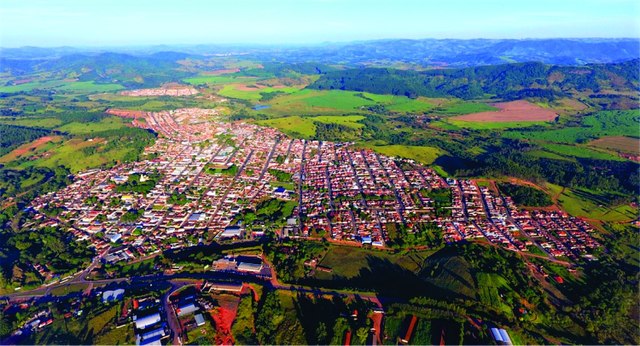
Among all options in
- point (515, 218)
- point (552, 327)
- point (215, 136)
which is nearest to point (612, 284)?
point (552, 327)

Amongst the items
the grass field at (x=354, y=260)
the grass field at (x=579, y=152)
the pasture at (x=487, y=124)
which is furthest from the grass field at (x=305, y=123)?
the grass field at (x=354, y=260)

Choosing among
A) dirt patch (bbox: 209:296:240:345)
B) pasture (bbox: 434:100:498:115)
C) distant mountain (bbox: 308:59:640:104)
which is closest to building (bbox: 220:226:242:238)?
dirt patch (bbox: 209:296:240:345)

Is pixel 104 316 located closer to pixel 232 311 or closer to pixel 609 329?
pixel 232 311

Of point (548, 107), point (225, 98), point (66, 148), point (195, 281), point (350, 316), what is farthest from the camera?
point (225, 98)

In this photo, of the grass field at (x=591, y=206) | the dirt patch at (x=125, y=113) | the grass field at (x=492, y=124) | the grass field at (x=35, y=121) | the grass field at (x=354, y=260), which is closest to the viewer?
the grass field at (x=354, y=260)

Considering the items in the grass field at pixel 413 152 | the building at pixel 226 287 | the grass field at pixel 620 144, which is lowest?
the building at pixel 226 287

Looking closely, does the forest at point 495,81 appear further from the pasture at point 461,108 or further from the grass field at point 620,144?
the grass field at point 620,144

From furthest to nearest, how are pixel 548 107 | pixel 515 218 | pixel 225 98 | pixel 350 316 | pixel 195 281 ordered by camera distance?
pixel 225 98 < pixel 548 107 < pixel 515 218 < pixel 195 281 < pixel 350 316

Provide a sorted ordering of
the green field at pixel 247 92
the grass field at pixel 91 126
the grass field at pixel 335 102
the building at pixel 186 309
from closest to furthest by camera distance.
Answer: the building at pixel 186 309 → the grass field at pixel 91 126 → the grass field at pixel 335 102 → the green field at pixel 247 92
